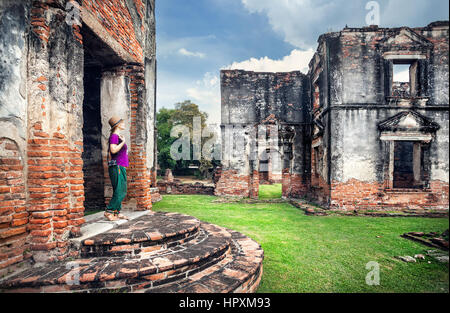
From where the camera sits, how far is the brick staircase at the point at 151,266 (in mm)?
2393

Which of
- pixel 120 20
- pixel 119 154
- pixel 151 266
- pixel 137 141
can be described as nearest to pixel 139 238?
pixel 151 266

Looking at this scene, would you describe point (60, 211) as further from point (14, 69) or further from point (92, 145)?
point (92, 145)

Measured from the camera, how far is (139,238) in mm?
3045

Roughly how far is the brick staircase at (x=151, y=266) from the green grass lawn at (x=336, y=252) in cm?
53

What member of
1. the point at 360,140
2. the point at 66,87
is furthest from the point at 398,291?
the point at 360,140

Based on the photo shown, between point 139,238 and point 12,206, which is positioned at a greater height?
point 12,206

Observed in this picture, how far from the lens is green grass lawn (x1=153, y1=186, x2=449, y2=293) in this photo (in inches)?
124

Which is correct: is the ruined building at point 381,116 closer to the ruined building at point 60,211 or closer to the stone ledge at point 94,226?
the ruined building at point 60,211

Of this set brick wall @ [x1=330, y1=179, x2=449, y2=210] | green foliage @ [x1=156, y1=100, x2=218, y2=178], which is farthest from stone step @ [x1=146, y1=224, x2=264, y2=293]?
green foliage @ [x1=156, y1=100, x2=218, y2=178]

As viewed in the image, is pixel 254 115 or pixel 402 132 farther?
pixel 254 115

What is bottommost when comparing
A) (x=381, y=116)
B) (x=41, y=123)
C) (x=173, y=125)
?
(x=41, y=123)

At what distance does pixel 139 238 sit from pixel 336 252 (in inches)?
134

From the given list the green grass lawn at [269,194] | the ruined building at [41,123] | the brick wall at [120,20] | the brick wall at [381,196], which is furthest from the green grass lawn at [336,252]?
the green grass lawn at [269,194]
